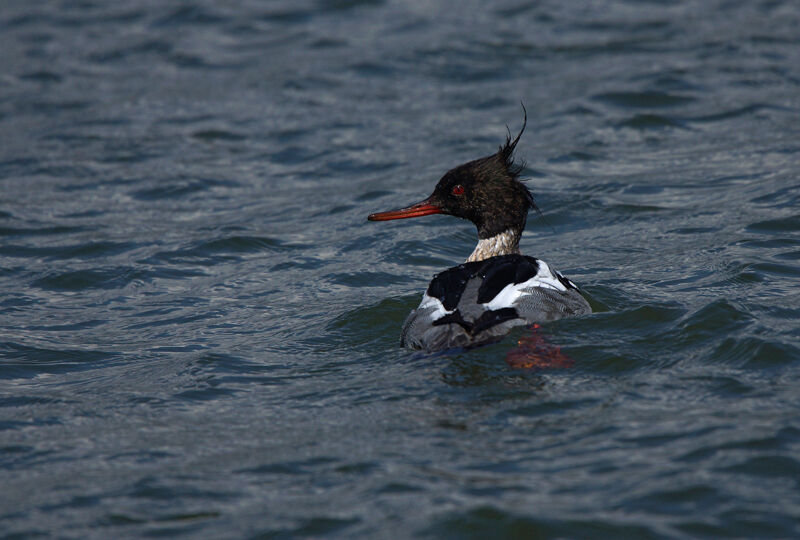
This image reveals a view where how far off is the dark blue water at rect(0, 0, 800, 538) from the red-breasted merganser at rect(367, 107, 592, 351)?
0.17 m

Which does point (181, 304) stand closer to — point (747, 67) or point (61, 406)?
point (61, 406)

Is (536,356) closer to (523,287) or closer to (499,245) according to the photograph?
(523,287)

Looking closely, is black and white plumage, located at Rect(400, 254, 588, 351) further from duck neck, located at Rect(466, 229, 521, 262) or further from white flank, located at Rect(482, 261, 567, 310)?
duck neck, located at Rect(466, 229, 521, 262)

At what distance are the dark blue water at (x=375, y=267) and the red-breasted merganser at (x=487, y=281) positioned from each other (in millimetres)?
174

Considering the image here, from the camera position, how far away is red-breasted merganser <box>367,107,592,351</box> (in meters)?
6.35

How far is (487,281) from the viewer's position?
666 cm

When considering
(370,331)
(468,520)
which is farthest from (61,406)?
(468,520)

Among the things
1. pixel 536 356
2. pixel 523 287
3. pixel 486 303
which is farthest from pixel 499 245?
pixel 536 356

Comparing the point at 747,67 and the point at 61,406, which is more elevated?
the point at 747,67

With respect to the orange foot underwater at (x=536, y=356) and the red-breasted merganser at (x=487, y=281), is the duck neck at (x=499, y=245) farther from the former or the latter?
the orange foot underwater at (x=536, y=356)

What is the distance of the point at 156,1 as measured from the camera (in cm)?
1847

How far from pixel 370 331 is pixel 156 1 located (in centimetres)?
1259

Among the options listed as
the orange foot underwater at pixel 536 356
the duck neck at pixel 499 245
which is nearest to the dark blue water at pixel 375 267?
the orange foot underwater at pixel 536 356

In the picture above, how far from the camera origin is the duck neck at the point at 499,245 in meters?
7.93
